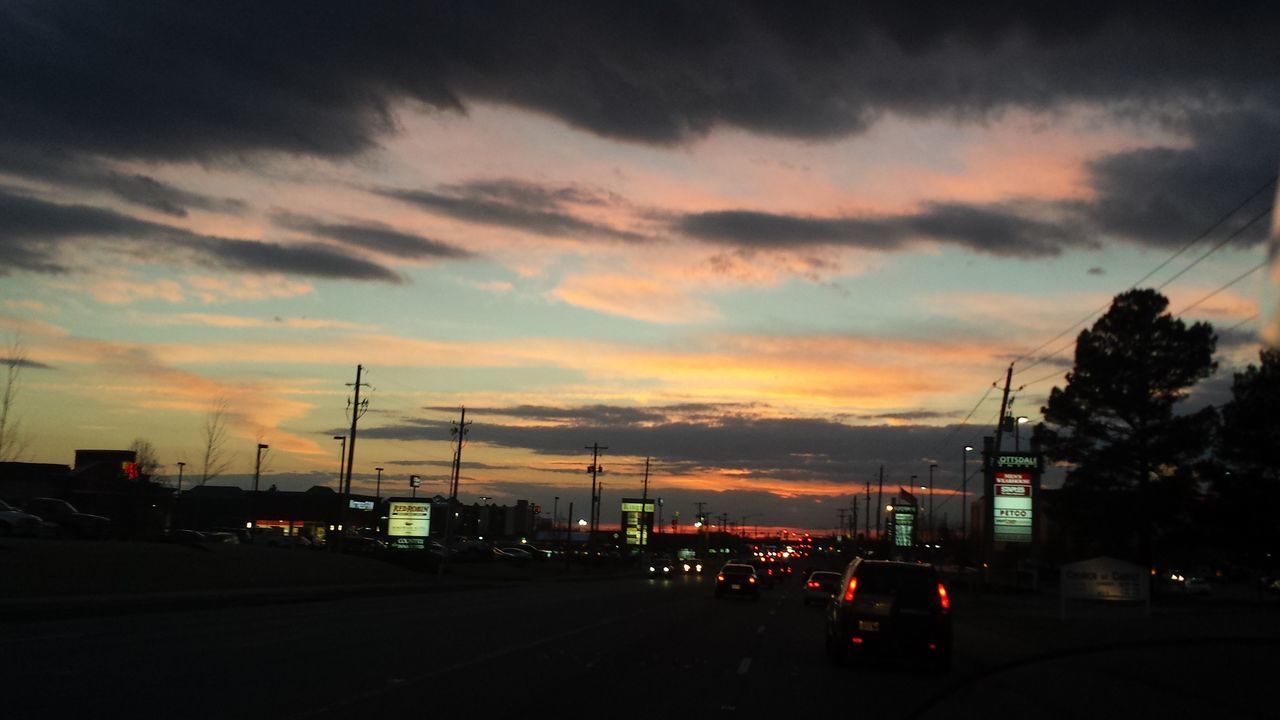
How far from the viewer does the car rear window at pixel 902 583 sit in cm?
2006

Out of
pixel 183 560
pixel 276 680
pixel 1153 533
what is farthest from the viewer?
pixel 1153 533

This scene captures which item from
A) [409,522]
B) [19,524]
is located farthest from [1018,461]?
[409,522]

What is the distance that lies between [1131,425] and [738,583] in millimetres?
26785

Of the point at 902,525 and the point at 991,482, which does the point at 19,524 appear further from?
the point at 902,525

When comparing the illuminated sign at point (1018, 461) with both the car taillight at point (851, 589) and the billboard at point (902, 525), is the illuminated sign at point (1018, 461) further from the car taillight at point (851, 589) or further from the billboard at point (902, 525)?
the billboard at point (902, 525)

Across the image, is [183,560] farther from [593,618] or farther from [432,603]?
[593,618]

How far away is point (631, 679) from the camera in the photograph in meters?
17.2

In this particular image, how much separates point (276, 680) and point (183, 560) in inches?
1392

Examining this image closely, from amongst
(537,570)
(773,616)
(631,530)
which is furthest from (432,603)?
(631,530)

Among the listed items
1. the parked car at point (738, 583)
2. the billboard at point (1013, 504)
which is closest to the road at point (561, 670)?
the parked car at point (738, 583)

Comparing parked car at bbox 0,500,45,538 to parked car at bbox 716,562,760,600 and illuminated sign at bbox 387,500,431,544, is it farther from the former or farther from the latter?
illuminated sign at bbox 387,500,431,544

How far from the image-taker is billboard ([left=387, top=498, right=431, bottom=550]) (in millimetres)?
94375

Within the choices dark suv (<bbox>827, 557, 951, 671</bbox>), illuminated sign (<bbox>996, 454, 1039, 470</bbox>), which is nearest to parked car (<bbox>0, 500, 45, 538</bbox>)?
dark suv (<bbox>827, 557, 951, 671</bbox>)

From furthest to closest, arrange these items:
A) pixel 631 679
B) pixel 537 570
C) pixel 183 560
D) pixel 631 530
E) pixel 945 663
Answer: pixel 631 530, pixel 537 570, pixel 183 560, pixel 945 663, pixel 631 679
